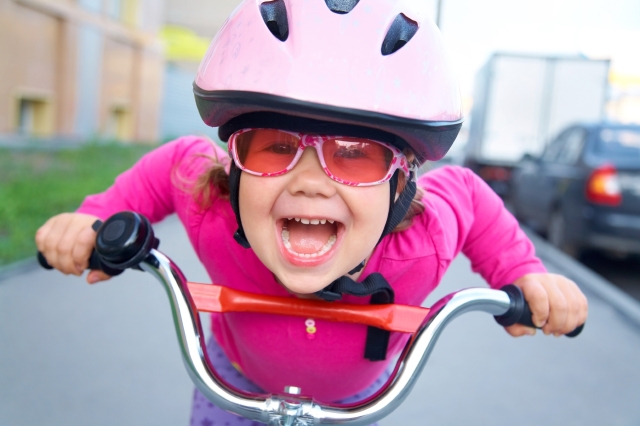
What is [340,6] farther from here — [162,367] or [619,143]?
[619,143]

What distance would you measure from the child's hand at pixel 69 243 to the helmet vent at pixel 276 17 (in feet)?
2.39

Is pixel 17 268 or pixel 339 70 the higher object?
pixel 339 70

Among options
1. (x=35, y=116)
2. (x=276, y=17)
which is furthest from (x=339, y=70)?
(x=35, y=116)

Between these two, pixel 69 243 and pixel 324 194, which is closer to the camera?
pixel 324 194

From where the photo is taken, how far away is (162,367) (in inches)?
148

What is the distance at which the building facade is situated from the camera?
8562 millimetres

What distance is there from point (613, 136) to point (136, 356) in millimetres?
5855

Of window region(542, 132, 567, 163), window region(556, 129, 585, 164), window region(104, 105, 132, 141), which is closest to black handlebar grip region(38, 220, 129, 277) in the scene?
window region(556, 129, 585, 164)

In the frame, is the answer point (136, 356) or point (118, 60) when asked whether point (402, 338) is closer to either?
point (136, 356)

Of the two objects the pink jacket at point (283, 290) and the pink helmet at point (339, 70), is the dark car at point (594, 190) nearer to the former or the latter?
the pink jacket at point (283, 290)

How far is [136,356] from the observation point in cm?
386

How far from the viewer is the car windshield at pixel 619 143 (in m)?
6.86

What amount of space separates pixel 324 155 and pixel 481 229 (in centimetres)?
81

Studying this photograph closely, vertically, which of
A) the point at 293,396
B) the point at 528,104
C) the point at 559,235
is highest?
the point at 528,104
